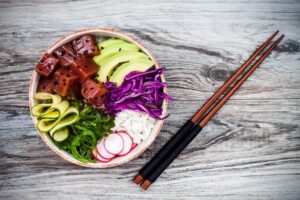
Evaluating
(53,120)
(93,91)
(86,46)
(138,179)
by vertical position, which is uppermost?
Result: (86,46)

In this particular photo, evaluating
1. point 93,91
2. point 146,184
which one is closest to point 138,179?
point 146,184

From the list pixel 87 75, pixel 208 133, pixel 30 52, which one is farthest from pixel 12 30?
pixel 208 133

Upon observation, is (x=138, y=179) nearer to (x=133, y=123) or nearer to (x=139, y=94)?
(x=133, y=123)

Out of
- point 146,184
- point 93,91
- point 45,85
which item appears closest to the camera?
point 93,91

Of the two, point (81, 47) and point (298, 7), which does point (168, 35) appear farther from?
point (298, 7)

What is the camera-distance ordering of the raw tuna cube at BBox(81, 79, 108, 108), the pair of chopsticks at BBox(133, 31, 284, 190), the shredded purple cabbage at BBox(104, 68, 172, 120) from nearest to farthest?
the raw tuna cube at BBox(81, 79, 108, 108), the shredded purple cabbage at BBox(104, 68, 172, 120), the pair of chopsticks at BBox(133, 31, 284, 190)

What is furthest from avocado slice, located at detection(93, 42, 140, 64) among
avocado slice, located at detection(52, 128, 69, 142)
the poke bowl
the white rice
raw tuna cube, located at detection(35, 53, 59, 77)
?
avocado slice, located at detection(52, 128, 69, 142)

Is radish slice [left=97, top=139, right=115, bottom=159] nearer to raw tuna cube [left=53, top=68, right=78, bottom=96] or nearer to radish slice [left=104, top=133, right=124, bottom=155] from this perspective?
radish slice [left=104, top=133, right=124, bottom=155]
